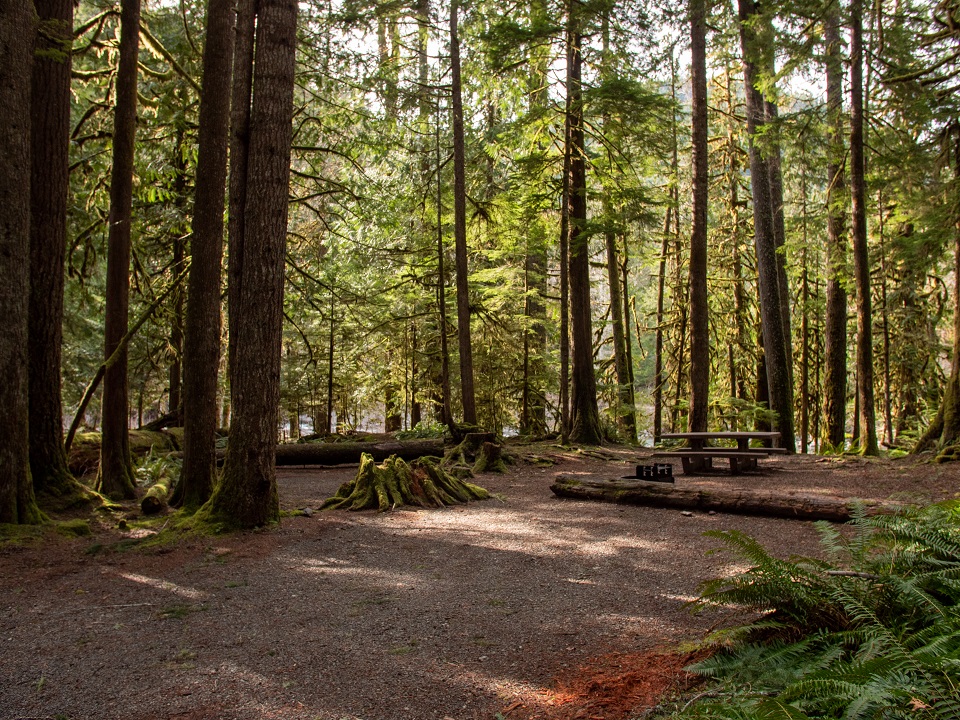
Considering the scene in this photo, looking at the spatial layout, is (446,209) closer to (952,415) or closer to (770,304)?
(770,304)

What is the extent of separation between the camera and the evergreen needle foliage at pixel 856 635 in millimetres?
2201

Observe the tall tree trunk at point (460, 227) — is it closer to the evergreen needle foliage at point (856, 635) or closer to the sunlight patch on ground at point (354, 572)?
the sunlight patch on ground at point (354, 572)

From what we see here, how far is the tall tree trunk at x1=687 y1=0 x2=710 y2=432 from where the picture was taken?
13.7 meters

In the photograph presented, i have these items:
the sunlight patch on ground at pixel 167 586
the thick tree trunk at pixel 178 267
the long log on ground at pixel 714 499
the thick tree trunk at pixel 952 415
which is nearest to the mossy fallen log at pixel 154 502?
the sunlight patch on ground at pixel 167 586

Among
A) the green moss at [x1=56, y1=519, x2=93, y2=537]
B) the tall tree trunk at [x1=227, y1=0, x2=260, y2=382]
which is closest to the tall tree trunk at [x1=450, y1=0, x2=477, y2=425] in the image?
the tall tree trunk at [x1=227, y1=0, x2=260, y2=382]

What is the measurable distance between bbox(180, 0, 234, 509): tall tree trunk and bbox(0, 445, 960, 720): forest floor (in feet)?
3.42

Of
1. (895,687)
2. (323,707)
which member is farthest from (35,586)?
(895,687)

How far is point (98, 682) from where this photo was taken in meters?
Answer: 3.56

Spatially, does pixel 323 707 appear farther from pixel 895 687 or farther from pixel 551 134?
pixel 551 134

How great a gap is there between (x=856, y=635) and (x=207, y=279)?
298 inches

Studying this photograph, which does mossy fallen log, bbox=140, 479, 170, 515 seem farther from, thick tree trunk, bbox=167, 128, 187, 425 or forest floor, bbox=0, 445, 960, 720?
thick tree trunk, bbox=167, 128, 187, 425

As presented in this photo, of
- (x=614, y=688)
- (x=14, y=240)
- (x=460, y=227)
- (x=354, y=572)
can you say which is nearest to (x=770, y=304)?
(x=460, y=227)

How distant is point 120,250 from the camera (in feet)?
28.9

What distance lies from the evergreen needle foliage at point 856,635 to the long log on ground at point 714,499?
9.39 ft
